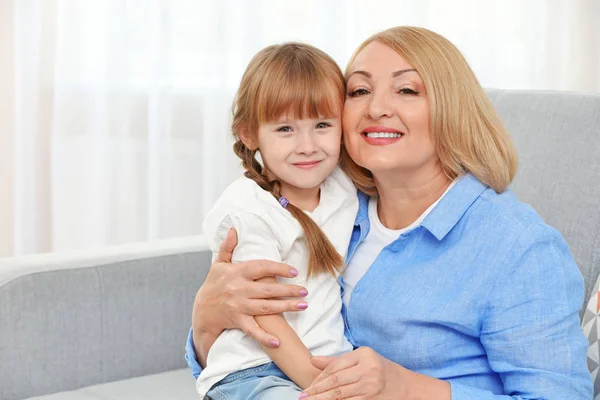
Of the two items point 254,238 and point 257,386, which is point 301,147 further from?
point 257,386

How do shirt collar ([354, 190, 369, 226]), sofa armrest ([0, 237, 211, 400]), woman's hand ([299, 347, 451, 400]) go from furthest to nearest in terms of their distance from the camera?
sofa armrest ([0, 237, 211, 400]) → shirt collar ([354, 190, 369, 226]) → woman's hand ([299, 347, 451, 400])

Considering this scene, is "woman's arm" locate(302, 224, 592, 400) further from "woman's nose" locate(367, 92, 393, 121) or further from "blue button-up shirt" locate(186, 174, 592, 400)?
"woman's nose" locate(367, 92, 393, 121)

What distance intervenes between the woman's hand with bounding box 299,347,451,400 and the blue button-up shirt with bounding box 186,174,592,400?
3.7 inches

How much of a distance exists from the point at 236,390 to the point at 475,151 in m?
0.54

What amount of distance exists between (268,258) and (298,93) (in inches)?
10.8

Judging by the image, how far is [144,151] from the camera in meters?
3.21

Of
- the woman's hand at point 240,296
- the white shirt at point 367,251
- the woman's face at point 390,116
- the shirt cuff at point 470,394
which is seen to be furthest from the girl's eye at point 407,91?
the shirt cuff at point 470,394

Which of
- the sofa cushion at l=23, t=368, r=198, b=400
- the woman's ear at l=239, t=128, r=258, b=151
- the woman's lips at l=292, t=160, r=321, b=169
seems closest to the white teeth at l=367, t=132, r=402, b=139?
the woman's lips at l=292, t=160, r=321, b=169

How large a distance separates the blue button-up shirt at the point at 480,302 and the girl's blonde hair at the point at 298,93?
0.32 feet

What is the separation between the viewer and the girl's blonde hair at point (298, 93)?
153cm

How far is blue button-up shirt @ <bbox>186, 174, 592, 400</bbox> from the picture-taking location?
1.34 meters

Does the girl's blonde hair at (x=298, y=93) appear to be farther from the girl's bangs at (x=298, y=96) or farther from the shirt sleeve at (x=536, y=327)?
the shirt sleeve at (x=536, y=327)

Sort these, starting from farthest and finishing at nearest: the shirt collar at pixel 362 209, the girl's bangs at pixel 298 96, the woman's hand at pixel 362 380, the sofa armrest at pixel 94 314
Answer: the sofa armrest at pixel 94 314 → the shirt collar at pixel 362 209 → the girl's bangs at pixel 298 96 → the woman's hand at pixel 362 380

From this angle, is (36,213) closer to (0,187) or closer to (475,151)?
(0,187)
